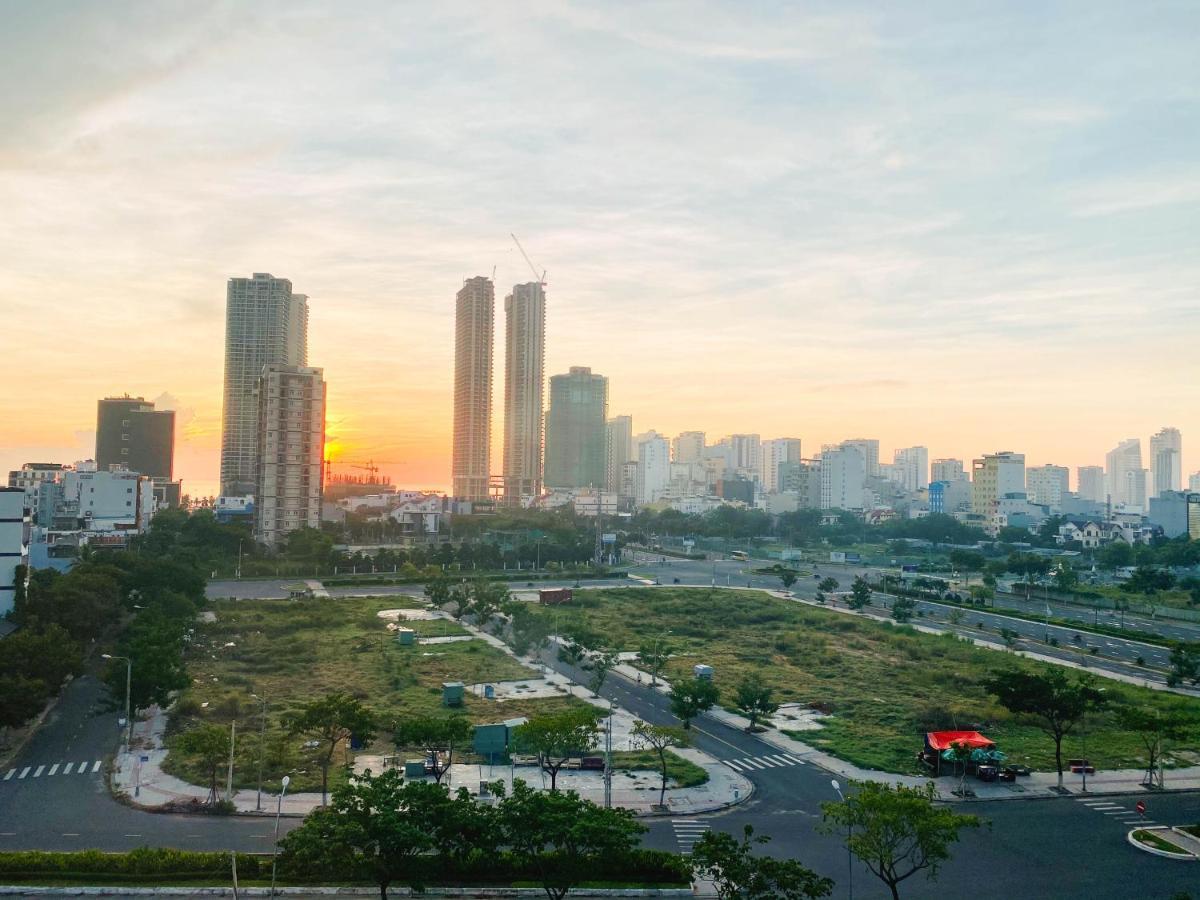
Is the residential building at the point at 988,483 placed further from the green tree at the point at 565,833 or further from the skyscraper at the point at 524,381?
the green tree at the point at 565,833

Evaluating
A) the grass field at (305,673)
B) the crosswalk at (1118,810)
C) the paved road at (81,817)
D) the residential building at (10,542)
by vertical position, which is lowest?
the paved road at (81,817)

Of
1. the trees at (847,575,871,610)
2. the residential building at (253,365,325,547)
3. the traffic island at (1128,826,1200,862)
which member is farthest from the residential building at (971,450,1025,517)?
the traffic island at (1128,826,1200,862)

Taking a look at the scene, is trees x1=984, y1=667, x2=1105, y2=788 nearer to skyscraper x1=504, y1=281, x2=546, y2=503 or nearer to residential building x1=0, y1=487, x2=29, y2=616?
residential building x1=0, y1=487, x2=29, y2=616

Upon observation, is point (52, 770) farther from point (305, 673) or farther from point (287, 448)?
point (287, 448)

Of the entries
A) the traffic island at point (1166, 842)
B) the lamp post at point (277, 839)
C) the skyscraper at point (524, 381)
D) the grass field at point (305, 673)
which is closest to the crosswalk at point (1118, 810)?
the traffic island at point (1166, 842)

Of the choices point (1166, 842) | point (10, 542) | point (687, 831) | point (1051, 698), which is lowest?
point (687, 831)

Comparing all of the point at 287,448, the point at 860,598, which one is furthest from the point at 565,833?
the point at 287,448
